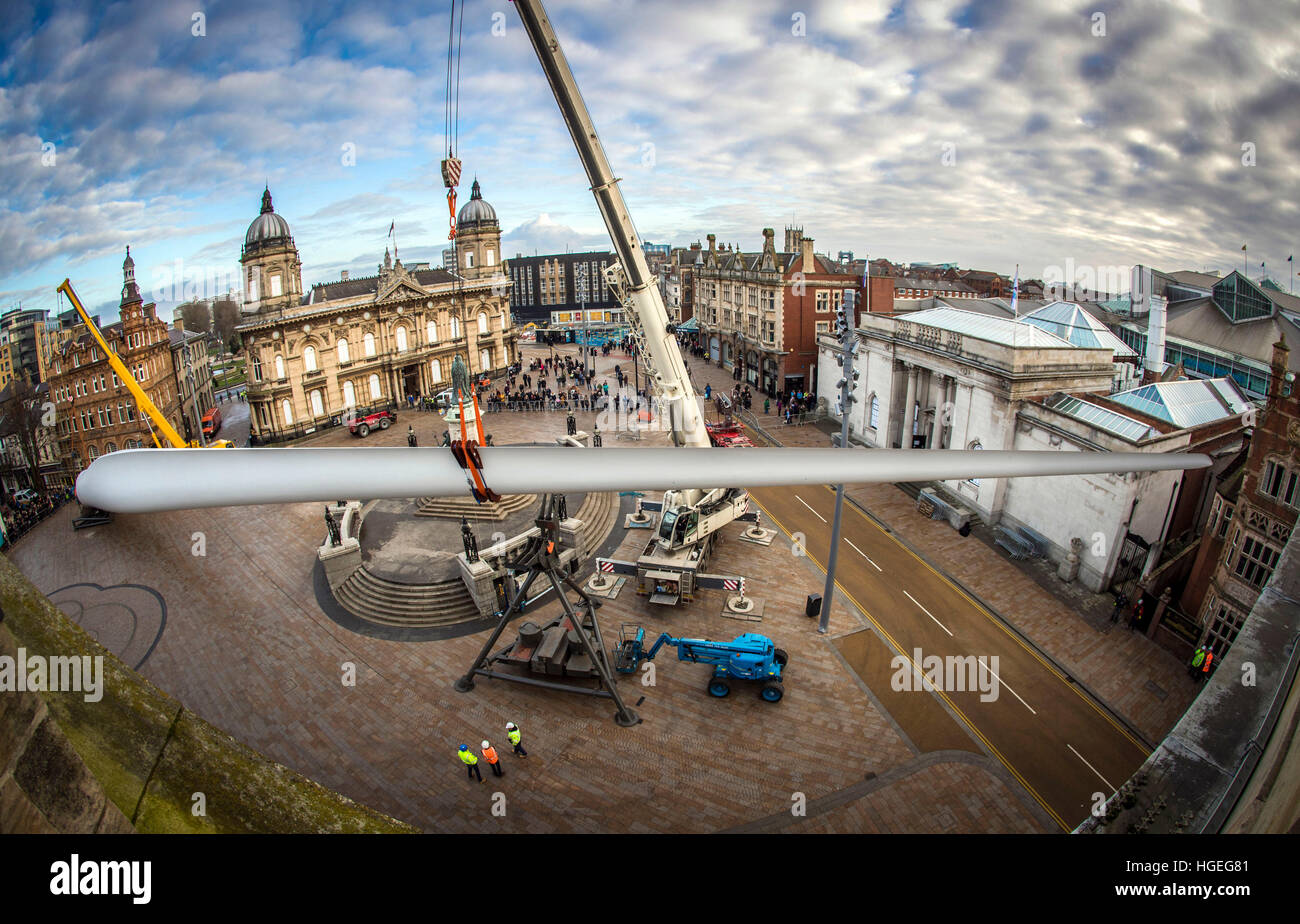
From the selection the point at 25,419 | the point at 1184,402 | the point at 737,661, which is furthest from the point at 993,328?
the point at 25,419

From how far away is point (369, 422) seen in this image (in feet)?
147

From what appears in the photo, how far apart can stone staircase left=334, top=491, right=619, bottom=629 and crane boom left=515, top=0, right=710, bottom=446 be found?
985 centimetres

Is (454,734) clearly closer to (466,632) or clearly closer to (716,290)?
(466,632)

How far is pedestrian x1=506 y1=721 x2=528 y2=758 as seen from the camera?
15328 mm

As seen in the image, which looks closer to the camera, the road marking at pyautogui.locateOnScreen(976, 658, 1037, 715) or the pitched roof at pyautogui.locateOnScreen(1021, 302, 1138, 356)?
the road marking at pyautogui.locateOnScreen(976, 658, 1037, 715)

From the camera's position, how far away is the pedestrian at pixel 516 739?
50.3 feet

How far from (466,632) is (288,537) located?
12.3m

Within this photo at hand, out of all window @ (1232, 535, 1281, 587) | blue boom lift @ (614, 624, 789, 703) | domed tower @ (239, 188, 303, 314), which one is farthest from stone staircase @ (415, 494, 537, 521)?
window @ (1232, 535, 1281, 587)

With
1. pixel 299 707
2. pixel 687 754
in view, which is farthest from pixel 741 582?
pixel 299 707

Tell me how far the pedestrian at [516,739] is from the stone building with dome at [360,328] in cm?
2470

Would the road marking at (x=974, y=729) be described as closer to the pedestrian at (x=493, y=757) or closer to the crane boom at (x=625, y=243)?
the crane boom at (x=625, y=243)

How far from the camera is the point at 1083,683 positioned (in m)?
18.4

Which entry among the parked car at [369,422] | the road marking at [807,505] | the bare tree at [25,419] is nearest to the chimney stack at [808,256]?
the road marking at [807,505]

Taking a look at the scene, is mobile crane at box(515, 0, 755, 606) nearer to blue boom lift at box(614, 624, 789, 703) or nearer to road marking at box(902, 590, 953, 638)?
blue boom lift at box(614, 624, 789, 703)
